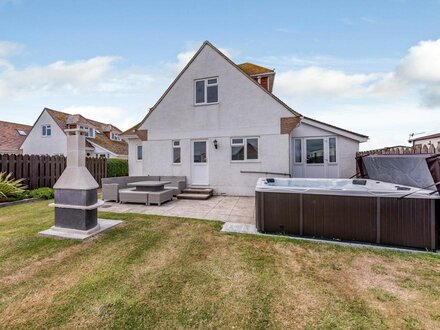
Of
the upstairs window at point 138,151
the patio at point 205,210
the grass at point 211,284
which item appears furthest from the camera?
the upstairs window at point 138,151

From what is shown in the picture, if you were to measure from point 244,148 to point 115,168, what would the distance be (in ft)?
41.5

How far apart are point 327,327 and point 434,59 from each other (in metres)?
12.9

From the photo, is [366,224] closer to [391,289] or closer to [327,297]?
[391,289]

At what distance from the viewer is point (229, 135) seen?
419 inches

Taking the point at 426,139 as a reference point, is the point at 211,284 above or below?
below

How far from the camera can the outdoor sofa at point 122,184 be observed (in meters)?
9.07

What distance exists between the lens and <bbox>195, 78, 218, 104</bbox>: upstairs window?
35.7 feet

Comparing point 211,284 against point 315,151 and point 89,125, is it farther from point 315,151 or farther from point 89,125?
point 89,125

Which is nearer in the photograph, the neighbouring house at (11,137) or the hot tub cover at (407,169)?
the hot tub cover at (407,169)

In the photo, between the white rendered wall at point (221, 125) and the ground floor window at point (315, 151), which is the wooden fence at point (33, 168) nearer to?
the white rendered wall at point (221, 125)

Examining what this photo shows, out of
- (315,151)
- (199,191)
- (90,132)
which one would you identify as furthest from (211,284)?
(90,132)

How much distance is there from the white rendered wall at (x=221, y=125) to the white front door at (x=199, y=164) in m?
0.27

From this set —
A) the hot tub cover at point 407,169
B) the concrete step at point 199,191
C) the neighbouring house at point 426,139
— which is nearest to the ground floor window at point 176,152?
the concrete step at point 199,191

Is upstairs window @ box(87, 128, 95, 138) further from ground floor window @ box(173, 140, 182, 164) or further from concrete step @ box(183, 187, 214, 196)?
concrete step @ box(183, 187, 214, 196)
